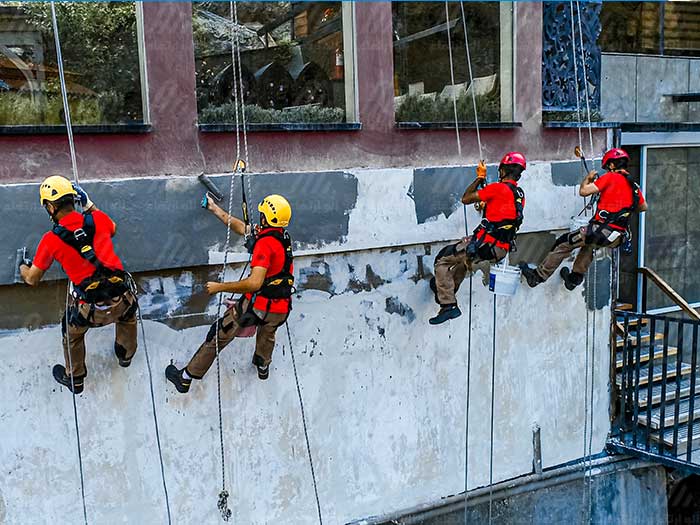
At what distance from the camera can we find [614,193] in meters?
7.81

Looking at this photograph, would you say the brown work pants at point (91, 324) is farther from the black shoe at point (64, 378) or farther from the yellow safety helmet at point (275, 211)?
the yellow safety helmet at point (275, 211)

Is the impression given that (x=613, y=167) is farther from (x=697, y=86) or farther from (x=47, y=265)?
(x=47, y=265)

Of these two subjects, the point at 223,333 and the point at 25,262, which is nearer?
the point at 25,262

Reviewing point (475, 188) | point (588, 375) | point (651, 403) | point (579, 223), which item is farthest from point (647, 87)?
point (475, 188)

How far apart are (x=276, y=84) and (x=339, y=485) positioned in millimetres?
3979

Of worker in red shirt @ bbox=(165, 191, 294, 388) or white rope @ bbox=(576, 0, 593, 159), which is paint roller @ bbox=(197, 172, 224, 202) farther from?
white rope @ bbox=(576, 0, 593, 159)

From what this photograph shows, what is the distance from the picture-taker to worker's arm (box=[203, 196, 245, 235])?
6234mm

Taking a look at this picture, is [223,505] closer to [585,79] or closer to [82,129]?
[82,129]

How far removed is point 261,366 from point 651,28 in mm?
8281

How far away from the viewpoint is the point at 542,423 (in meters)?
8.84

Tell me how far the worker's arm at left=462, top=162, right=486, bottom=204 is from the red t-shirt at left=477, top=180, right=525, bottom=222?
214mm

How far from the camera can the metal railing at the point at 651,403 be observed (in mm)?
8664

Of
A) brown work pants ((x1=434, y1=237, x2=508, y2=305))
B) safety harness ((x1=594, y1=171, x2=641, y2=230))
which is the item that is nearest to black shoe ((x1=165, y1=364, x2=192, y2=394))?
brown work pants ((x1=434, y1=237, x2=508, y2=305))

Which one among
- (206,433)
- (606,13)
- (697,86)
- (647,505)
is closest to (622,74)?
(606,13)
